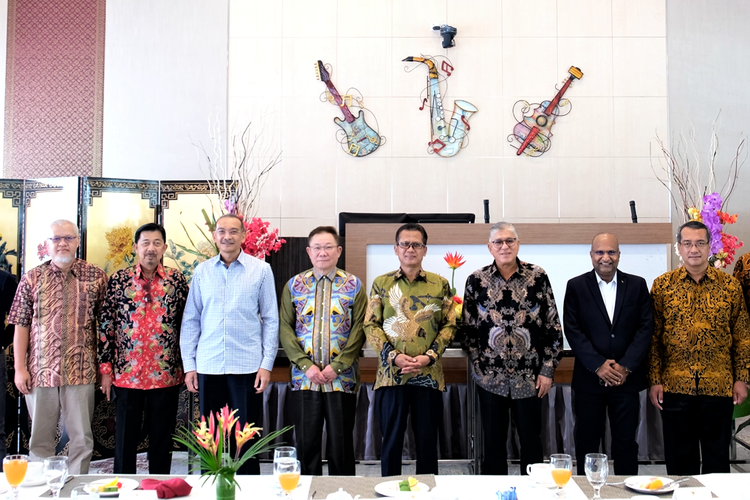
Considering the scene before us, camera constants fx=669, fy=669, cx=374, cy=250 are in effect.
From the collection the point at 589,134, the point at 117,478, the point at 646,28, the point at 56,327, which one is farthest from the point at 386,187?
the point at 117,478

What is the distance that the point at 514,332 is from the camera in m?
3.11

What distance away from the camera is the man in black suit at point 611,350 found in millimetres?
3162

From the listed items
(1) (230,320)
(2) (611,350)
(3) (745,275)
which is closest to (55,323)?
(1) (230,320)

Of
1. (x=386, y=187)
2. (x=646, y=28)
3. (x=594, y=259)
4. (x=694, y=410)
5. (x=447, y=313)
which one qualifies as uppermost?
(x=646, y=28)

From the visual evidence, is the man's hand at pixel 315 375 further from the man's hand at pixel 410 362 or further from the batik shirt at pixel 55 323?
the batik shirt at pixel 55 323

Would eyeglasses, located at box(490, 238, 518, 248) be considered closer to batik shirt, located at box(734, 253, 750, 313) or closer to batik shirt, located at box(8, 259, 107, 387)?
batik shirt, located at box(734, 253, 750, 313)

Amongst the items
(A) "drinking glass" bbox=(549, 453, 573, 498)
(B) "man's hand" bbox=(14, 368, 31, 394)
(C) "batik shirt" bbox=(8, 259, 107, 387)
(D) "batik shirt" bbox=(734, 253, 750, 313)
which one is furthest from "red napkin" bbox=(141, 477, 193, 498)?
(D) "batik shirt" bbox=(734, 253, 750, 313)

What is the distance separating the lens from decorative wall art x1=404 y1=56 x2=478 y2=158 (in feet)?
18.9

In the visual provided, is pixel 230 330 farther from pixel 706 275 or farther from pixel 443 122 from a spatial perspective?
pixel 443 122

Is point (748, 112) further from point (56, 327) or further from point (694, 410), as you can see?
point (56, 327)

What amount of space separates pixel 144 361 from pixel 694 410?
265 cm

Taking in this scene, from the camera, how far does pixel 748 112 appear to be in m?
5.75

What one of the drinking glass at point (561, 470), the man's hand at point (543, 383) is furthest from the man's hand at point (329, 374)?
the drinking glass at point (561, 470)

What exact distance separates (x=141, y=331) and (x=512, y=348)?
180 centimetres
